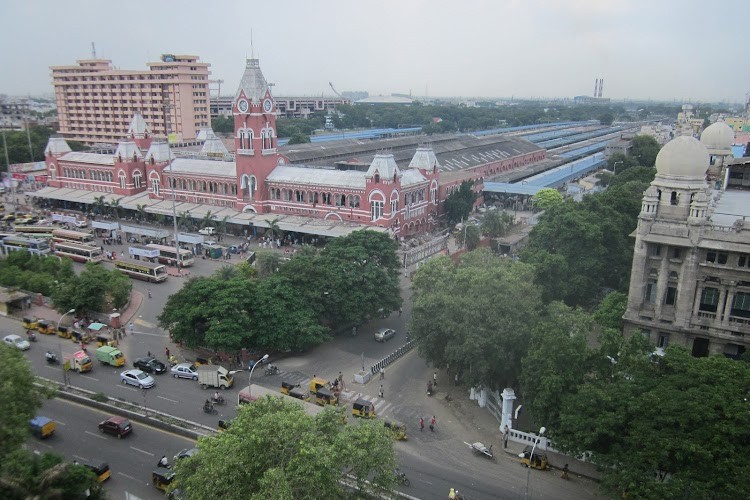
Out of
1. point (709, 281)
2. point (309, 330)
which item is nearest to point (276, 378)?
point (309, 330)

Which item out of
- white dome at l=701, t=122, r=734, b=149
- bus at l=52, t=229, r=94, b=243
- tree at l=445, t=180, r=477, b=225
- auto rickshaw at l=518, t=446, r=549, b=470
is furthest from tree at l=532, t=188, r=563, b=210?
bus at l=52, t=229, r=94, b=243

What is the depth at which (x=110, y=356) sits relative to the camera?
39906 mm

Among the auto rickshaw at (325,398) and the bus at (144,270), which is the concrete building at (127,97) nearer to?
the bus at (144,270)

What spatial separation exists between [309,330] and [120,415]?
41.8 ft

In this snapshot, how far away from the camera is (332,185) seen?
67438 mm

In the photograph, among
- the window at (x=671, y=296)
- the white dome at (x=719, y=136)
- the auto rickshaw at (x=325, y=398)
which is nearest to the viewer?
the window at (x=671, y=296)

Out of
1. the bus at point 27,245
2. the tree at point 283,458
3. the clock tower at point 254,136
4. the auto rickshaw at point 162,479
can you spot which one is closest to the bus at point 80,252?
the bus at point 27,245

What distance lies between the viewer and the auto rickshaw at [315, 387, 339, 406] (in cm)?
3472

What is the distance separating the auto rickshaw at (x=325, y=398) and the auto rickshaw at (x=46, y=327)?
951 inches

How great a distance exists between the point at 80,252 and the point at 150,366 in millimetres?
29137

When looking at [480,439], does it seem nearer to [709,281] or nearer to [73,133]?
[709,281]

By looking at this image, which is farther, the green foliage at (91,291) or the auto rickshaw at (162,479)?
the green foliage at (91,291)

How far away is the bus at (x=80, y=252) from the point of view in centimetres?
6122

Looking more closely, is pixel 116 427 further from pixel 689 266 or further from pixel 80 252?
pixel 80 252
